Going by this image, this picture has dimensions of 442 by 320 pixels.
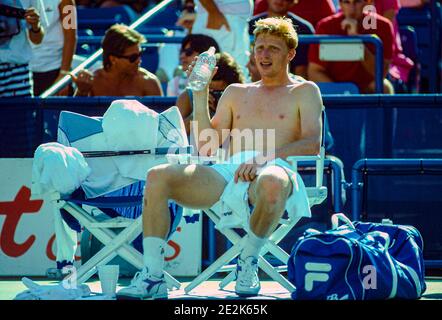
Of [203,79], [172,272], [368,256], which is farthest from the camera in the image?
[172,272]

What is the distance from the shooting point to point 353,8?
34.9 ft

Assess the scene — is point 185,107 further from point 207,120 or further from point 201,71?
point 201,71

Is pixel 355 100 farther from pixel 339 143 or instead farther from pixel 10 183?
pixel 10 183

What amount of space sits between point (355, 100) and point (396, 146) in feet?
1.44

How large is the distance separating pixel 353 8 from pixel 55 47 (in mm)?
2540

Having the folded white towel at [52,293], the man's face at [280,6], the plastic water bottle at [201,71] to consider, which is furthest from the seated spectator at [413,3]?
the folded white towel at [52,293]

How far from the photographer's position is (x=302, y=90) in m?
7.43

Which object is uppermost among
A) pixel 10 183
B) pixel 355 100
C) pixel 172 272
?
pixel 355 100

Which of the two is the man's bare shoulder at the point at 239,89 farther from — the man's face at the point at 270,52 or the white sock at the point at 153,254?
the white sock at the point at 153,254

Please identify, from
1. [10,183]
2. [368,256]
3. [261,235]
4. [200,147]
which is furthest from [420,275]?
[10,183]

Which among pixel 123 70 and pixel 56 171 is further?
pixel 123 70

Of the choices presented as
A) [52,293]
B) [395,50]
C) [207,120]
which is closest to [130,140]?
[207,120]

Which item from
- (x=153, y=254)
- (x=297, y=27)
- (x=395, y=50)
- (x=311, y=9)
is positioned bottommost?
(x=153, y=254)
